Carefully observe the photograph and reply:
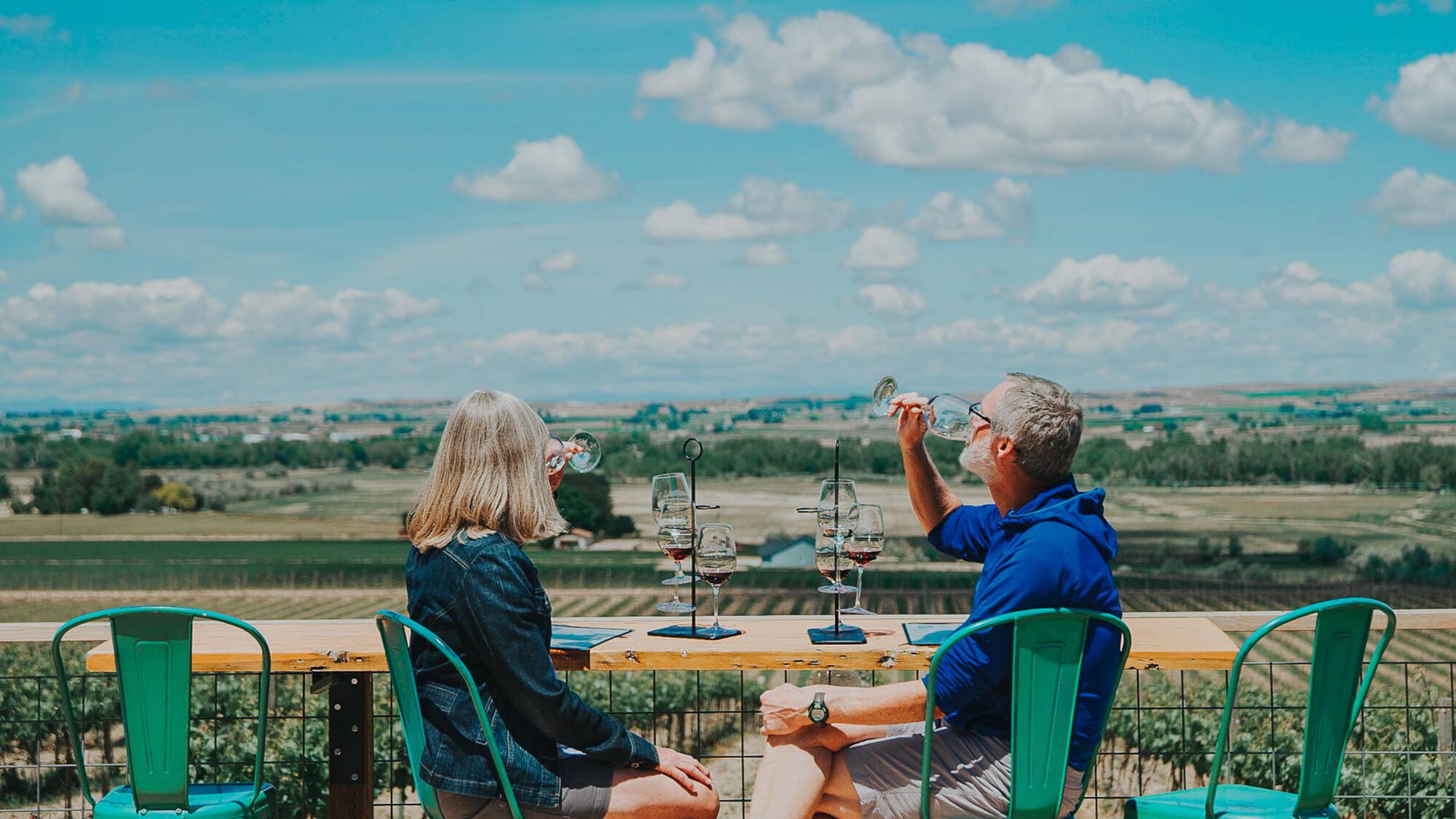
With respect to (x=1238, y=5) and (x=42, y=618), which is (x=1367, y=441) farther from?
(x=42, y=618)

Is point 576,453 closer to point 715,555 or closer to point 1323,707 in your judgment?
point 715,555

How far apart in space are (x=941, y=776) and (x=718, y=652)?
66cm

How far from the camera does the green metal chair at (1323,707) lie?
286cm

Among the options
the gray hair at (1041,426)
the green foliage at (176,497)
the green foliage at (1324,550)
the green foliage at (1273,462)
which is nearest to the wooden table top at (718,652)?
the gray hair at (1041,426)

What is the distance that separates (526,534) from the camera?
2955mm

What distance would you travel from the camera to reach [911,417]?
3600 mm

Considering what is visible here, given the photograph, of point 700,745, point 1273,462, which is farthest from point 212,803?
point 1273,462

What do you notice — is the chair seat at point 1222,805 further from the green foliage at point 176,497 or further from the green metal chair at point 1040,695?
the green foliage at point 176,497

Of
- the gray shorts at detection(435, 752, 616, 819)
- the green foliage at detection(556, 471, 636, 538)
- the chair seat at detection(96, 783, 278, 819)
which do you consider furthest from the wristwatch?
the green foliage at detection(556, 471, 636, 538)

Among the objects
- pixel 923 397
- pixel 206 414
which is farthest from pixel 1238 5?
pixel 206 414

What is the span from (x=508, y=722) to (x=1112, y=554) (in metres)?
1.41

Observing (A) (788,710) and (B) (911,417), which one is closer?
(A) (788,710)

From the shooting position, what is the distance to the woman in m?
2.83

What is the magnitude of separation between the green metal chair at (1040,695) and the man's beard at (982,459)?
444 mm
